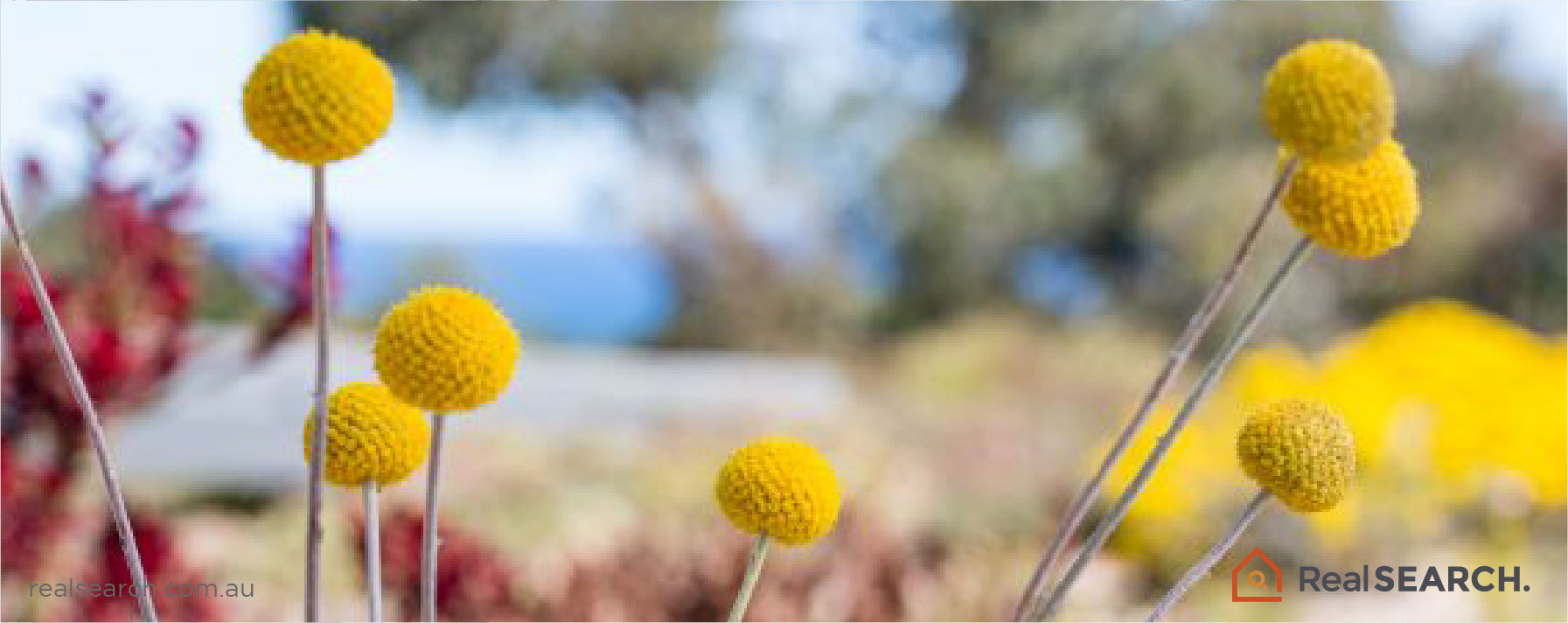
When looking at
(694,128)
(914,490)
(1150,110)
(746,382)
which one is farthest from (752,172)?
(914,490)

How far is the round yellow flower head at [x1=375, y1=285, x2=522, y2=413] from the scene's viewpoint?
1.30ft

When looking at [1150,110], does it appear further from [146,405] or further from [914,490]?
[146,405]

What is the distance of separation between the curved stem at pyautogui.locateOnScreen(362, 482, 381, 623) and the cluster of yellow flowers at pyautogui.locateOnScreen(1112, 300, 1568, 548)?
1.43 metres

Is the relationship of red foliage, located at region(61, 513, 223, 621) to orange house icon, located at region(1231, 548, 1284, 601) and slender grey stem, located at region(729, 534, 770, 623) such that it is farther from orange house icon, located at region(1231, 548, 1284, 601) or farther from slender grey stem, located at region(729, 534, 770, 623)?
orange house icon, located at region(1231, 548, 1284, 601)

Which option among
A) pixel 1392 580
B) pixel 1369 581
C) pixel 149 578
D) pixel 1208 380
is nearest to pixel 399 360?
pixel 1208 380

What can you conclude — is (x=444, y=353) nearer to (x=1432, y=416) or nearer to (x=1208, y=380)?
(x=1208, y=380)

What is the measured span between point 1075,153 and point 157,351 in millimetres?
7512

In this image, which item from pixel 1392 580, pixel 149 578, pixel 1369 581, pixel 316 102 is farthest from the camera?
pixel 1369 581

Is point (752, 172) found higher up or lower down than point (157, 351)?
lower down

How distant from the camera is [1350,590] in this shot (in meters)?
2.52

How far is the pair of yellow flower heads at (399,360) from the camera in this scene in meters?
0.38

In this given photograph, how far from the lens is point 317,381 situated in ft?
1.26

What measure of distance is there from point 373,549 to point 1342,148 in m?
0.28

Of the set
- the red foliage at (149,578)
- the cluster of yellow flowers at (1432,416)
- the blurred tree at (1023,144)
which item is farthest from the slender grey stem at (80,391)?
the blurred tree at (1023,144)
